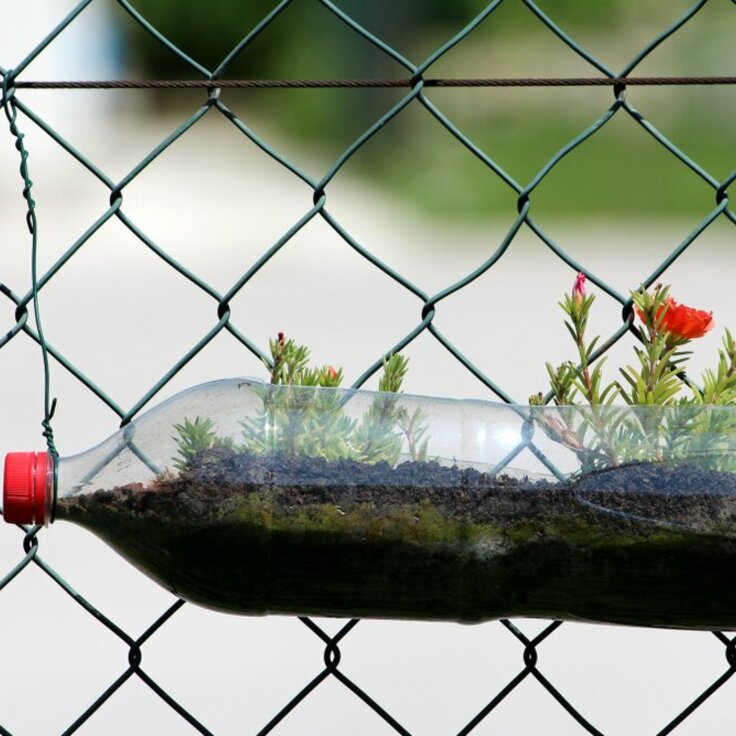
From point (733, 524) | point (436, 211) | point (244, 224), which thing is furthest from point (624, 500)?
point (436, 211)

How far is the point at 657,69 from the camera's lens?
1127 centimetres

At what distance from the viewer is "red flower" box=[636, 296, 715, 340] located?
0.84m

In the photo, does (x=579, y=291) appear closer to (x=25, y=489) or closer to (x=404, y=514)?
(x=404, y=514)

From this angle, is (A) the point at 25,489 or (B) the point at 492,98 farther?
(B) the point at 492,98

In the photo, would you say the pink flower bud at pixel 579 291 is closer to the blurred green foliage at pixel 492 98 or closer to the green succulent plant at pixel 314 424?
the green succulent plant at pixel 314 424

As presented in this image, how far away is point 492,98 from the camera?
11.9 m

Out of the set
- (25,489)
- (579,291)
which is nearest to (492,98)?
(579,291)

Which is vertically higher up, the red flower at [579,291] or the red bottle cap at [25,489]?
the red flower at [579,291]

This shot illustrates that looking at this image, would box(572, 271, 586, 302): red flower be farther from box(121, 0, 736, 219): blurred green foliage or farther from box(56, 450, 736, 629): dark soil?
box(121, 0, 736, 219): blurred green foliage

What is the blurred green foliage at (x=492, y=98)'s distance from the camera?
10578 mm

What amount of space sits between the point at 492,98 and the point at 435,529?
11415mm

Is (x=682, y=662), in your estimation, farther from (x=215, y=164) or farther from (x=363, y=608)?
(x=215, y=164)

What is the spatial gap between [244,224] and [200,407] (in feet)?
27.0

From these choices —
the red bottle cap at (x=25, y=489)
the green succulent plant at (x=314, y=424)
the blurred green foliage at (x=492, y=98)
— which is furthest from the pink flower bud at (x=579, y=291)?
the blurred green foliage at (x=492, y=98)
